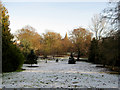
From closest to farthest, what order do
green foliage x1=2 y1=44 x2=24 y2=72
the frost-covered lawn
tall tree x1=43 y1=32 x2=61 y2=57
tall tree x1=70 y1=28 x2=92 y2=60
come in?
the frost-covered lawn → green foliage x1=2 y1=44 x2=24 y2=72 → tall tree x1=70 y1=28 x2=92 y2=60 → tall tree x1=43 y1=32 x2=61 y2=57

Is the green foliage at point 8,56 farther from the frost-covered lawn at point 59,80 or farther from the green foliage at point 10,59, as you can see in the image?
the frost-covered lawn at point 59,80

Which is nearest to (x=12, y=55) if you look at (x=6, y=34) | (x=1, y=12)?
(x=6, y=34)

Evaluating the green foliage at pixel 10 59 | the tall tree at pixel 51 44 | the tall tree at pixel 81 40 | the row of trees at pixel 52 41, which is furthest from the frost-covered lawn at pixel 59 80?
the tall tree at pixel 51 44

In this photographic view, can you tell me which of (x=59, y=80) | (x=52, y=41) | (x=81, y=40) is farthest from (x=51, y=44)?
(x=59, y=80)

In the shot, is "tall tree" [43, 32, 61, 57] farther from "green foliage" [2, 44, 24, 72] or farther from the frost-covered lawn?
the frost-covered lawn

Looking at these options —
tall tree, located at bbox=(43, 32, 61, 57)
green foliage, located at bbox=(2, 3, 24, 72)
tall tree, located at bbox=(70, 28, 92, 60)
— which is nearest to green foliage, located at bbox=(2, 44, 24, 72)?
green foliage, located at bbox=(2, 3, 24, 72)

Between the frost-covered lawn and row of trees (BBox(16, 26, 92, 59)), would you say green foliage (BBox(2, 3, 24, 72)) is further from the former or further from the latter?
row of trees (BBox(16, 26, 92, 59))

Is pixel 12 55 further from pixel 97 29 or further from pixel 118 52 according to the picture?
pixel 97 29

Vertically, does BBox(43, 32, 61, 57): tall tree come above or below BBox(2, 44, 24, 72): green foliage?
above

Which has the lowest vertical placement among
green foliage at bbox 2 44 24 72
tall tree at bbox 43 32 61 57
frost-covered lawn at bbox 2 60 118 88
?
frost-covered lawn at bbox 2 60 118 88

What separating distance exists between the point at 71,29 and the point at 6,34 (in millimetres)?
25974

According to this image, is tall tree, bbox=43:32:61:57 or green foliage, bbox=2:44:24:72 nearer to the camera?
green foliage, bbox=2:44:24:72

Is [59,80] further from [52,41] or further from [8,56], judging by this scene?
[52,41]

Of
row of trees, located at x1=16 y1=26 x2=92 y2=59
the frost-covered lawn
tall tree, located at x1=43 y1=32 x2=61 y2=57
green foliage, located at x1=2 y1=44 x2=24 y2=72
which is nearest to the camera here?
the frost-covered lawn
